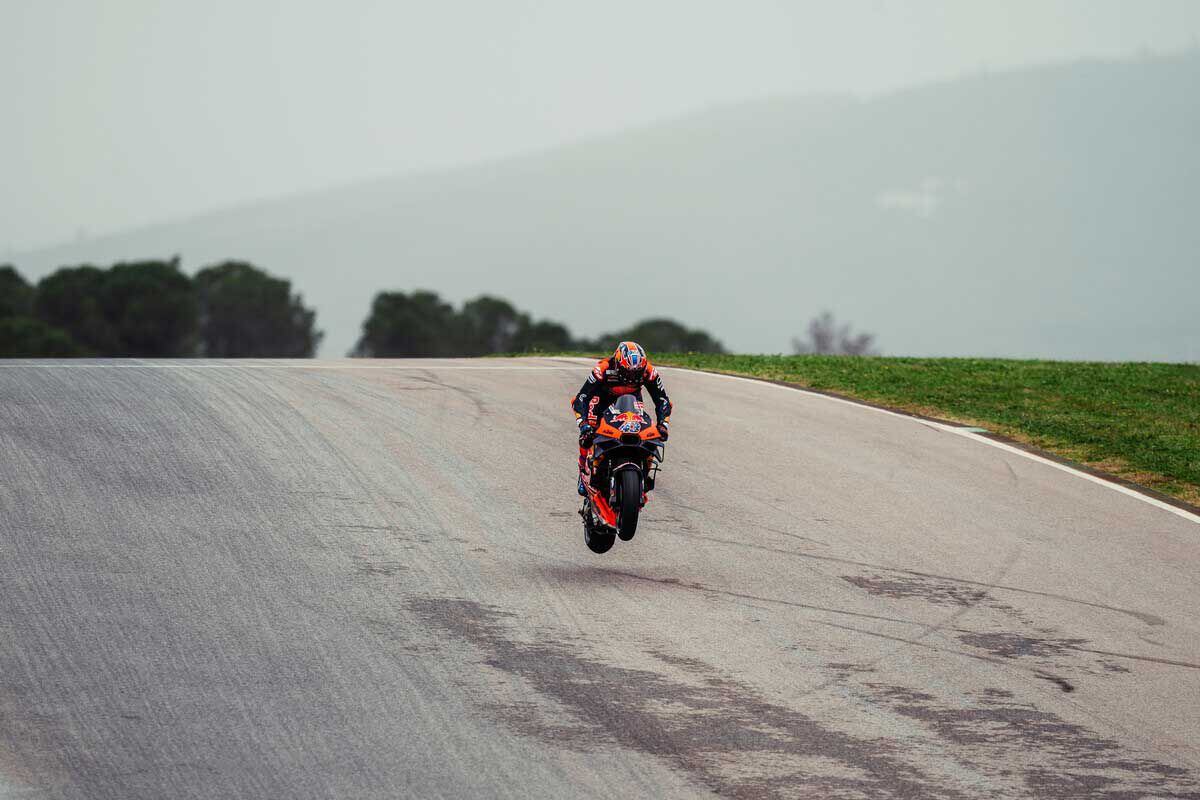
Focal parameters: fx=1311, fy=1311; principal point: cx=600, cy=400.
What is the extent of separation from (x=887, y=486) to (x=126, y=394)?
10519 mm

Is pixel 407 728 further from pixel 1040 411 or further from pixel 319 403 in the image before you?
pixel 1040 411

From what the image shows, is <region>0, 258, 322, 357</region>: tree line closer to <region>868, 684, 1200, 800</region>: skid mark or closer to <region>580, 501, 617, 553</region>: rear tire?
<region>580, 501, 617, 553</region>: rear tire

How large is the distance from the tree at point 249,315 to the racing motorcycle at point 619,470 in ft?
311

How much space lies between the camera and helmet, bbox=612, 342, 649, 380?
40.0 feet

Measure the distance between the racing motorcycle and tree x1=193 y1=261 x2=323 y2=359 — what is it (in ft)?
311

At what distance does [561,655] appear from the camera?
31.4 feet

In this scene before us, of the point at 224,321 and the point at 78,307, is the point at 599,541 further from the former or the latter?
the point at 224,321

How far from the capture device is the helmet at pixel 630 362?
40.0ft

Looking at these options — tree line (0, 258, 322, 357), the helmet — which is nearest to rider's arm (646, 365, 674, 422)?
the helmet

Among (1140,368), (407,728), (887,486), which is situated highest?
(1140,368)

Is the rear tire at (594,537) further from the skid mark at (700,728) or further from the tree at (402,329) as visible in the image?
the tree at (402,329)

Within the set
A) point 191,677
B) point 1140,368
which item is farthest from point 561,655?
point 1140,368

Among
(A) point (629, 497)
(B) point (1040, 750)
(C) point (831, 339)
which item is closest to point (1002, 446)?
(A) point (629, 497)

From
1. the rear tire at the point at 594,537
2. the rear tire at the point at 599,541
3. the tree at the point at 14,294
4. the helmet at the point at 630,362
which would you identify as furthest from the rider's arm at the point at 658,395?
the tree at the point at 14,294
